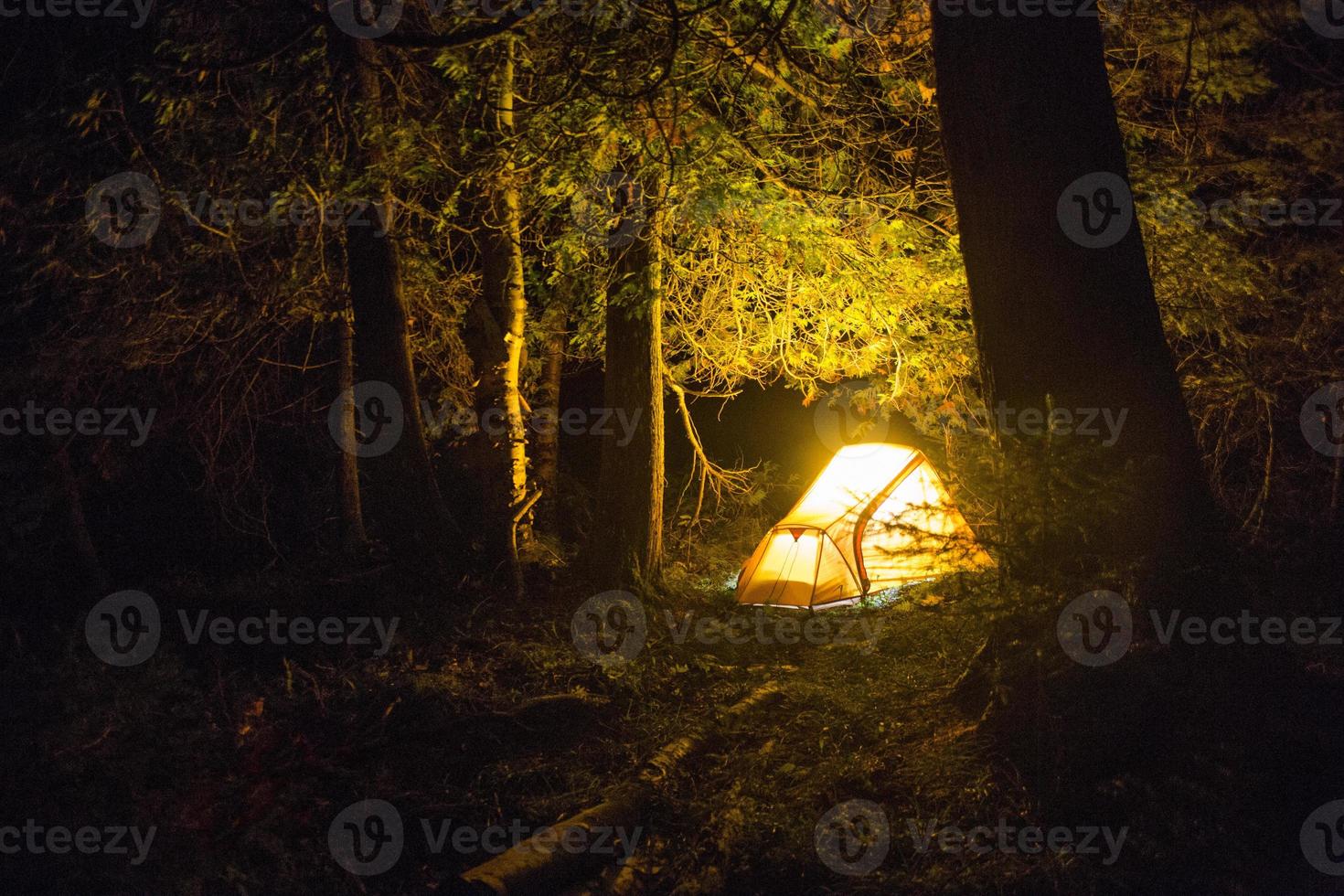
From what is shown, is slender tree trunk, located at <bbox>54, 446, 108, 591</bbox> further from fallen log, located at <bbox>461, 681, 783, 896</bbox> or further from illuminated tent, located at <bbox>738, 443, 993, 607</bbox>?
fallen log, located at <bbox>461, 681, 783, 896</bbox>

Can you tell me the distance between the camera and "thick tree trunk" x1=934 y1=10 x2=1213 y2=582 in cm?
498

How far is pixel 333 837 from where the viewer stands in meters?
4.52

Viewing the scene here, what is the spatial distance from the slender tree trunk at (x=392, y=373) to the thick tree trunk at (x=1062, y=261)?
18.3ft

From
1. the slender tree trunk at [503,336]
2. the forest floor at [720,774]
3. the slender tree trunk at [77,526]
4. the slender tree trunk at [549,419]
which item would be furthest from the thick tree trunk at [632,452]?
the slender tree trunk at [77,526]

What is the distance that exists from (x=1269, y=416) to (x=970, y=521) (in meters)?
4.82

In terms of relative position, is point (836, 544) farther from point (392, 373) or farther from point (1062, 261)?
point (1062, 261)

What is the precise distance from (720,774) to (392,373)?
5397 mm

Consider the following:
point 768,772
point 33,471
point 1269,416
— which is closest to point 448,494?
point 33,471

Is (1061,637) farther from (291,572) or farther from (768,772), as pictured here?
(291,572)

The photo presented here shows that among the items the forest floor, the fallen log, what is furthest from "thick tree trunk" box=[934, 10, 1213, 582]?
the fallen log

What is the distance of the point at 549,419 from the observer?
40.7 feet

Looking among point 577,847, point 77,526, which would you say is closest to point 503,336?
point 77,526

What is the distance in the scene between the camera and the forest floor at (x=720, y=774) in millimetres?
4211

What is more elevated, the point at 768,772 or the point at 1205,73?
the point at 1205,73
